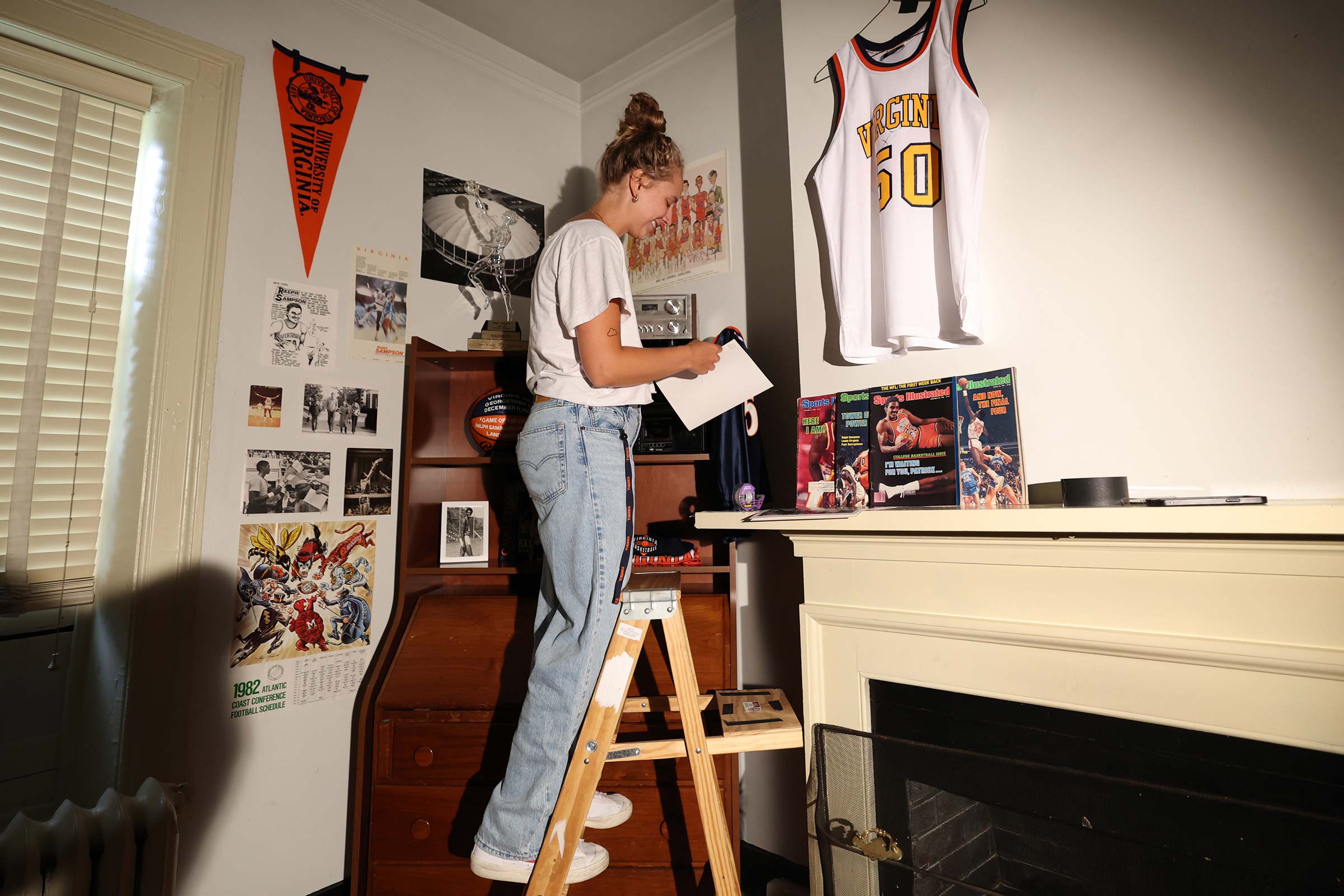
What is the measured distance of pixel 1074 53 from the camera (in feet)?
4.36

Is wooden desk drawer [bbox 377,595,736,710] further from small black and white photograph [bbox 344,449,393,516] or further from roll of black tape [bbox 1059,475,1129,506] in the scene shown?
roll of black tape [bbox 1059,475,1129,506]

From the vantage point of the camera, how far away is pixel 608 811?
4.63 feet

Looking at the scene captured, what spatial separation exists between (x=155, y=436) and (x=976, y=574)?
1.92 meters

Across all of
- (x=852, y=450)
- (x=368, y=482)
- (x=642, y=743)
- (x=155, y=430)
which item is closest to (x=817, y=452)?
(x=852, y=450)

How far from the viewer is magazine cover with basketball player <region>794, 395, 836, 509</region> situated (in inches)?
60.1

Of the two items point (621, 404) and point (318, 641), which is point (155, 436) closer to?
point (318, 641)

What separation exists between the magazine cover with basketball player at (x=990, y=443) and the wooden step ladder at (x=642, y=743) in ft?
2.02

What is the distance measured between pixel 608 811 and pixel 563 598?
50 centimetres

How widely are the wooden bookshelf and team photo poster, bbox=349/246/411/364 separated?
15 centimetres

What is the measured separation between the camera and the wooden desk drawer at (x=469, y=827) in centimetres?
157

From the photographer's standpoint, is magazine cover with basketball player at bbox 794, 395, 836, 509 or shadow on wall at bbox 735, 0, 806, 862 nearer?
magazine cover with basketball player at bbox 794, 395, 836, 509

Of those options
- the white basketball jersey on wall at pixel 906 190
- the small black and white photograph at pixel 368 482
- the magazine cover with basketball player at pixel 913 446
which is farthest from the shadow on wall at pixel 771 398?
the small black and white photograph at pixel 368 482

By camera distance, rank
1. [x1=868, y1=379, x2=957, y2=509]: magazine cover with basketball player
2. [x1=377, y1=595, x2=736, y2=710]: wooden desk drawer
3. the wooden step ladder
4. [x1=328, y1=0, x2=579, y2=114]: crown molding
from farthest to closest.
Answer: [x1=328, y1=0, x2=579, y2=114]: crown molding, [x1=377, y1=595, x2=736, y2=710]: wooden desk drawer, [x1=868, y1=379, x2=957, y2=509]: magazine cover with basketball player, the wooden step ladder

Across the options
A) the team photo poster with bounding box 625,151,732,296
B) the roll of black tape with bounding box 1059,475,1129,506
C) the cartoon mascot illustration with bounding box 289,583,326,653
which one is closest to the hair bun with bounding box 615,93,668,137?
the team photo poster with bounding box 625,151,732,296
